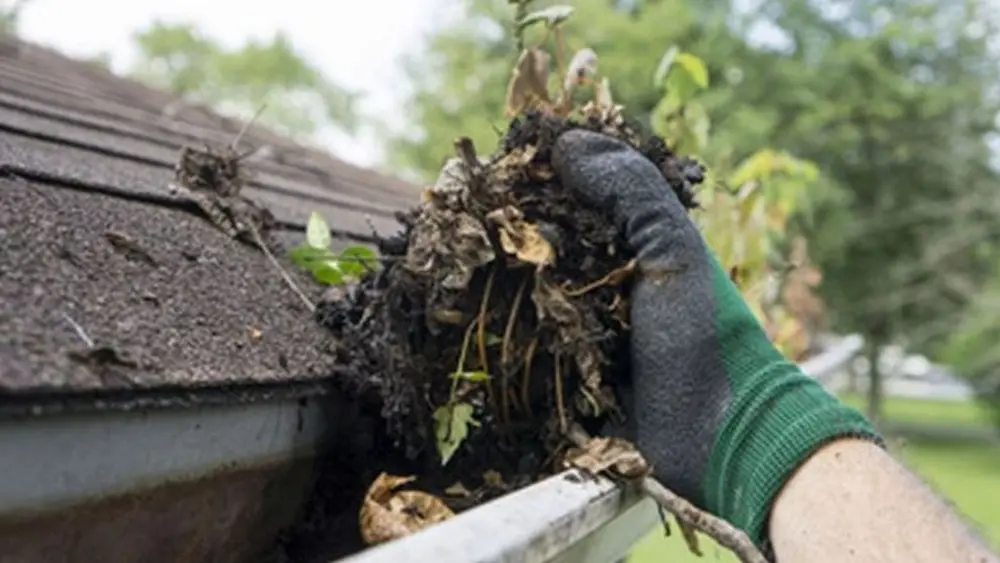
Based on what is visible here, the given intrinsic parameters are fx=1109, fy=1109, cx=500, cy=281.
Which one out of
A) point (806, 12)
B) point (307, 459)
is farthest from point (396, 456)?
point (806, 12)

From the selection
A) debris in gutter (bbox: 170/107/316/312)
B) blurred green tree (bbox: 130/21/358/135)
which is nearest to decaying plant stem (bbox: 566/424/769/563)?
debris in gutter (bbox: 170/107/316/312)

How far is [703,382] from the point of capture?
1.11 meters

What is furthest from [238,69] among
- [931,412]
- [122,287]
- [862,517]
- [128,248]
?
[862,517]

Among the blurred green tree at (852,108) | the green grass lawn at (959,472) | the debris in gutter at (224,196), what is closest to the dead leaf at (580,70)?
the debris in gutter at (224,196)

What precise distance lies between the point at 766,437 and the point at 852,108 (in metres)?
14.7

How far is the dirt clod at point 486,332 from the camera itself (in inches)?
42.8

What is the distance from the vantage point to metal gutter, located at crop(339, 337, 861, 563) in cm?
75

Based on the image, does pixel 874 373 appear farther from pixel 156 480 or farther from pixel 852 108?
pixel 156 480

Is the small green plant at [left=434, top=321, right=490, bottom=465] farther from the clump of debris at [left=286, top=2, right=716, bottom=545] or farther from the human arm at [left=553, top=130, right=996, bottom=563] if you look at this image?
the human arm at [left=553, top=130, right=996, bottom=563]

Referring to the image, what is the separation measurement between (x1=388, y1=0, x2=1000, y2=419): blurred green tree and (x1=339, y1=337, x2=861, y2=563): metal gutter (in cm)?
1173

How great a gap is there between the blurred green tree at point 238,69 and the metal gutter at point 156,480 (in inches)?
910

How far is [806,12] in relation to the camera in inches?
592

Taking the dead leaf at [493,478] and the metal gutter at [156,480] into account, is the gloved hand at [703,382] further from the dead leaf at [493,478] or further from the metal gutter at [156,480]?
the metal gutter at [156,480]

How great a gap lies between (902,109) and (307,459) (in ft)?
51.5
